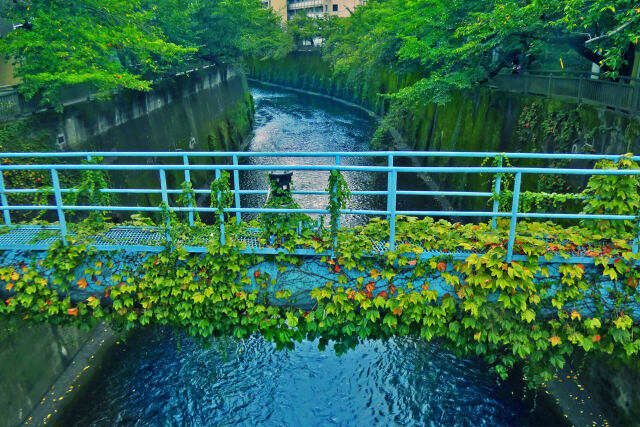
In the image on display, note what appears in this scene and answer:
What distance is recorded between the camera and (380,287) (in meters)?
5.70

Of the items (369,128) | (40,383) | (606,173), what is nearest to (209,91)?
(369,128)

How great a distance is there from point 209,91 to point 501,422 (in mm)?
24634

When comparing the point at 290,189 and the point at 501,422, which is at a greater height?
the point at 290,189

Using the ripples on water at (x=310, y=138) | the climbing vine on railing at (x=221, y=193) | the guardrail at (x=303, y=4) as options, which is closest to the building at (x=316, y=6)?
the guardrail at (x=303, y=4)

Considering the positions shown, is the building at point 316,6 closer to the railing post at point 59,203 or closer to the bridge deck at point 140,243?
the bridge deck at point 140,243

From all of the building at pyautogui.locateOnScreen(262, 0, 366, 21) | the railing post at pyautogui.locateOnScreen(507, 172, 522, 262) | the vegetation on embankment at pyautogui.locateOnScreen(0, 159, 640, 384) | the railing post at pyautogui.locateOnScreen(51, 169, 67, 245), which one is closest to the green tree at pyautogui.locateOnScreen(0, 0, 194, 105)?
the railing post at pyautogui.locateOnScreen(51, 169, 67, 245)

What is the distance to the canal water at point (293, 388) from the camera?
8.92 meters

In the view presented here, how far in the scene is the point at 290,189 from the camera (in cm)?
590

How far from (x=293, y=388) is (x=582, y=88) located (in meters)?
10.7

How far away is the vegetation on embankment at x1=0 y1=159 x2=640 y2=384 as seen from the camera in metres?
5.34

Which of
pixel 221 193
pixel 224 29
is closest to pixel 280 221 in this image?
pixel 221 193

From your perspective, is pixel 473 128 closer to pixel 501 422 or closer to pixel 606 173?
pixel 501 422

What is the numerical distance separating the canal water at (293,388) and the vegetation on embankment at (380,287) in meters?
3.47

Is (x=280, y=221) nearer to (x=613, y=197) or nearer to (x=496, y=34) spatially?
(x=613, y=197)
